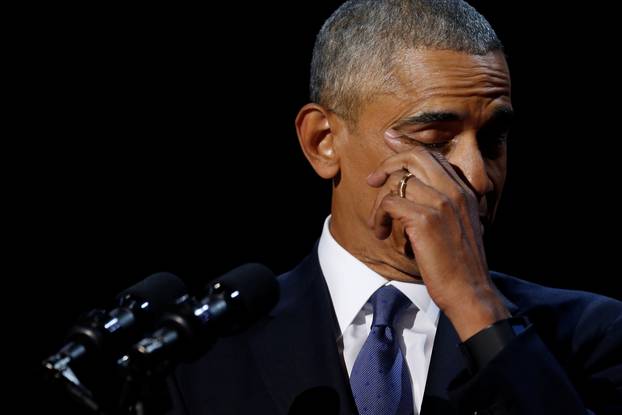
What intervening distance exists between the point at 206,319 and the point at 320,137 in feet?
3.86

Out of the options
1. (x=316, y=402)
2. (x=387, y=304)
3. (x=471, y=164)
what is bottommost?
(x=316, y=402)

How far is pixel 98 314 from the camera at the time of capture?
1.49m

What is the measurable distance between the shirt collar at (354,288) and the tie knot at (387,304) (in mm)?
19

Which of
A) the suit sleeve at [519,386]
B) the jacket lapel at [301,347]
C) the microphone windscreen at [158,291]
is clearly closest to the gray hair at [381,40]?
the jacket lapel at [301,347]

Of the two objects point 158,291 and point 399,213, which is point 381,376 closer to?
point 399,213

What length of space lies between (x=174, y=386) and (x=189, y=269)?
1043mm

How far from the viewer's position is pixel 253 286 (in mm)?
1639

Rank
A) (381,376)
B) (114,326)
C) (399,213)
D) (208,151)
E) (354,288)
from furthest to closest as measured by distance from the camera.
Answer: (208,151), (354,288), (381,376), (399,213), (114,326)

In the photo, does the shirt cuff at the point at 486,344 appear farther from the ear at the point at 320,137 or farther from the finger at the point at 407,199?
the ear at the point at 320,137

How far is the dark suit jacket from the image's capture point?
2.24 metres

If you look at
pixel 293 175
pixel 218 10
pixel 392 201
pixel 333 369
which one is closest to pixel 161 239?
pixel 293 175

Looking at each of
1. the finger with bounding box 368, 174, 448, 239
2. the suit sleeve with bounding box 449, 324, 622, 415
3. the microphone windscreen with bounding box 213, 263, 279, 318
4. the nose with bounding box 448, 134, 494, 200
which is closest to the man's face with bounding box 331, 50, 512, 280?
the nose with bounding box 448, 134, 494, 200

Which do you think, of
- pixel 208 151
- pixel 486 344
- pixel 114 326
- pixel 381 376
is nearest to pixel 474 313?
pixel 486 344

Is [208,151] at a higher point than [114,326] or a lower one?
lower
